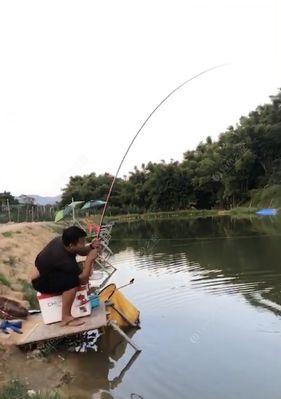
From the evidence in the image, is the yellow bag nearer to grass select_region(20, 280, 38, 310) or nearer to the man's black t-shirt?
the man's black t-shirt

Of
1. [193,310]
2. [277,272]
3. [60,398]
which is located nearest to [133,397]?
[60,398]

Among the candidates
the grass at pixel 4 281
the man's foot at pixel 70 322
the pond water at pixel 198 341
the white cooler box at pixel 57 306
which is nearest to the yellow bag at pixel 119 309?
the pond water at pixel 198 341

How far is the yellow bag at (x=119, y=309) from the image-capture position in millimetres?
9195

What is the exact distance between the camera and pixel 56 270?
295 inches

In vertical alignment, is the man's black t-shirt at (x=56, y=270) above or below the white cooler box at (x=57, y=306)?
above

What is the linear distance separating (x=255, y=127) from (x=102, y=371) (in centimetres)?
4894

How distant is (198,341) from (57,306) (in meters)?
2.35

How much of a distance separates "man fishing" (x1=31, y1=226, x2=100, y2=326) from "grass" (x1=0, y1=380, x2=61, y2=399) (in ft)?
5.85

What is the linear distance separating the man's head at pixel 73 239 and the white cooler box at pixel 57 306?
638mm

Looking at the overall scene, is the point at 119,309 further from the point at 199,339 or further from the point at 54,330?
the point at 54,330

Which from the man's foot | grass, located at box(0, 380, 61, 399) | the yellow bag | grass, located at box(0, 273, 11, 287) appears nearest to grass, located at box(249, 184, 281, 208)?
grass, located at box(0, 273, 11, 287)

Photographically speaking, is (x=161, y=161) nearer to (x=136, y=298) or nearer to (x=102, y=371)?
(x=136, y=298)

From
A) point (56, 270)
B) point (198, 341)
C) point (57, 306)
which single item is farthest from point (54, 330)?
point (198, 341)

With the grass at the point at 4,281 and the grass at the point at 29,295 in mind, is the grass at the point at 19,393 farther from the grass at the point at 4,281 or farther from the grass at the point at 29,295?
the grass at the point at 4,281
